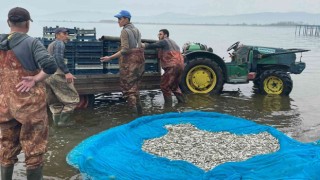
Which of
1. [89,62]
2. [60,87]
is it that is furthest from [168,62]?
[60,87]

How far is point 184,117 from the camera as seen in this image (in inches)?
289

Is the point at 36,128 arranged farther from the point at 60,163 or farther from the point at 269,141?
the point at 269,141

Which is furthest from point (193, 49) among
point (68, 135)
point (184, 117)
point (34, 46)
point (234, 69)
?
point (34, 46)

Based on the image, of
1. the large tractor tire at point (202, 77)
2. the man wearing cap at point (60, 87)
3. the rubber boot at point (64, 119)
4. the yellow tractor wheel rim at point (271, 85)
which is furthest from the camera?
the yellow tractor wheel rim at point (271, 85)

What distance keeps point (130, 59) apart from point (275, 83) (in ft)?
15.8

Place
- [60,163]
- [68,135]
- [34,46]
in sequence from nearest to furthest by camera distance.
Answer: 1. [34,46]
2. [60,163]
3. [68,135]

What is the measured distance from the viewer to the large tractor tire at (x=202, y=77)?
34.5 ft

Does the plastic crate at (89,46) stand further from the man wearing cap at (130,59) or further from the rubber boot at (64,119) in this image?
the rubber boot at (64,119)

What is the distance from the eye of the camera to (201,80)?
10758 millimetres

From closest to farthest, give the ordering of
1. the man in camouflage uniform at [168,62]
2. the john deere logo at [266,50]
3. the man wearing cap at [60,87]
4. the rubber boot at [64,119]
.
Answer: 1. the man wearing cap at [60,87]
2. the rubber boot at [64,119]
3. the man in camouflage uniform at [168,62]
4. the john deere logo at [266,50]

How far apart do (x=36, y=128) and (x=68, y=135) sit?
2.74 metres

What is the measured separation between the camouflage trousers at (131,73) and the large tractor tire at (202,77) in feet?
7.69

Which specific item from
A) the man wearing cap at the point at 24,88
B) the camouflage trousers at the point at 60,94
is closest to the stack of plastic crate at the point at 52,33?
the camouflage trousers at the point at 60,94

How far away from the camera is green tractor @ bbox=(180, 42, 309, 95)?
1062 cm
